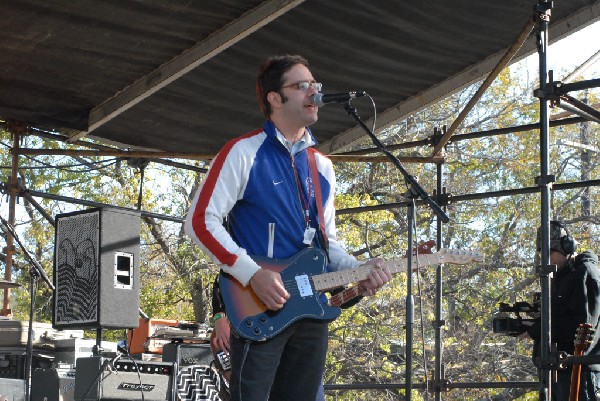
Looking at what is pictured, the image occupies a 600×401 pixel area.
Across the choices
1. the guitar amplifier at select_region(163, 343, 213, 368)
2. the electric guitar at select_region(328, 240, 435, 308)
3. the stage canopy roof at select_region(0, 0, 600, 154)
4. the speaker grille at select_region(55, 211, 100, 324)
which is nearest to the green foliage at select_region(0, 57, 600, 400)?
the stage canopy roof at select_region(0, 0, 600, 154)

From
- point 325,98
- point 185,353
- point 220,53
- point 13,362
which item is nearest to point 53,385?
point 13,362

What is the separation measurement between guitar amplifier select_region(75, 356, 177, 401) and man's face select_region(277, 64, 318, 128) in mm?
2051

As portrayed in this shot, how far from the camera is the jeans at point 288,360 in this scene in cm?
355

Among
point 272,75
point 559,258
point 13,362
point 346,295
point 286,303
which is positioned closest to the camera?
point 286,303

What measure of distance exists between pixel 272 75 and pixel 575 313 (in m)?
3.53

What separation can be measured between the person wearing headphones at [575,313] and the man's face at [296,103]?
300 centimetres

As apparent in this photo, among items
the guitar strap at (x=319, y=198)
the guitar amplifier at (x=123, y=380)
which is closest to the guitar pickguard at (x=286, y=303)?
the guitar strap at (x=319, y=198)

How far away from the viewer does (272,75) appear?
4086 millimetres

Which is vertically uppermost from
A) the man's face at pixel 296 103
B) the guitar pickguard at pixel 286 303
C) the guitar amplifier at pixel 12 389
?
the man's face at pixel 296 103

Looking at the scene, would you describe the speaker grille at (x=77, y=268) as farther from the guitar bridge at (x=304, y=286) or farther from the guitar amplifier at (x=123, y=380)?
the guitar bridge at (x=304, y=286)

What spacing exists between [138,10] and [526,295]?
49.1 feet

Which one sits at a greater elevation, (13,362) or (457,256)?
(457,256)

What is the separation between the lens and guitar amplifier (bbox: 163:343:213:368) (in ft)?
21.0

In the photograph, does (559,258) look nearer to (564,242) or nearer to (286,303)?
(564,242)
